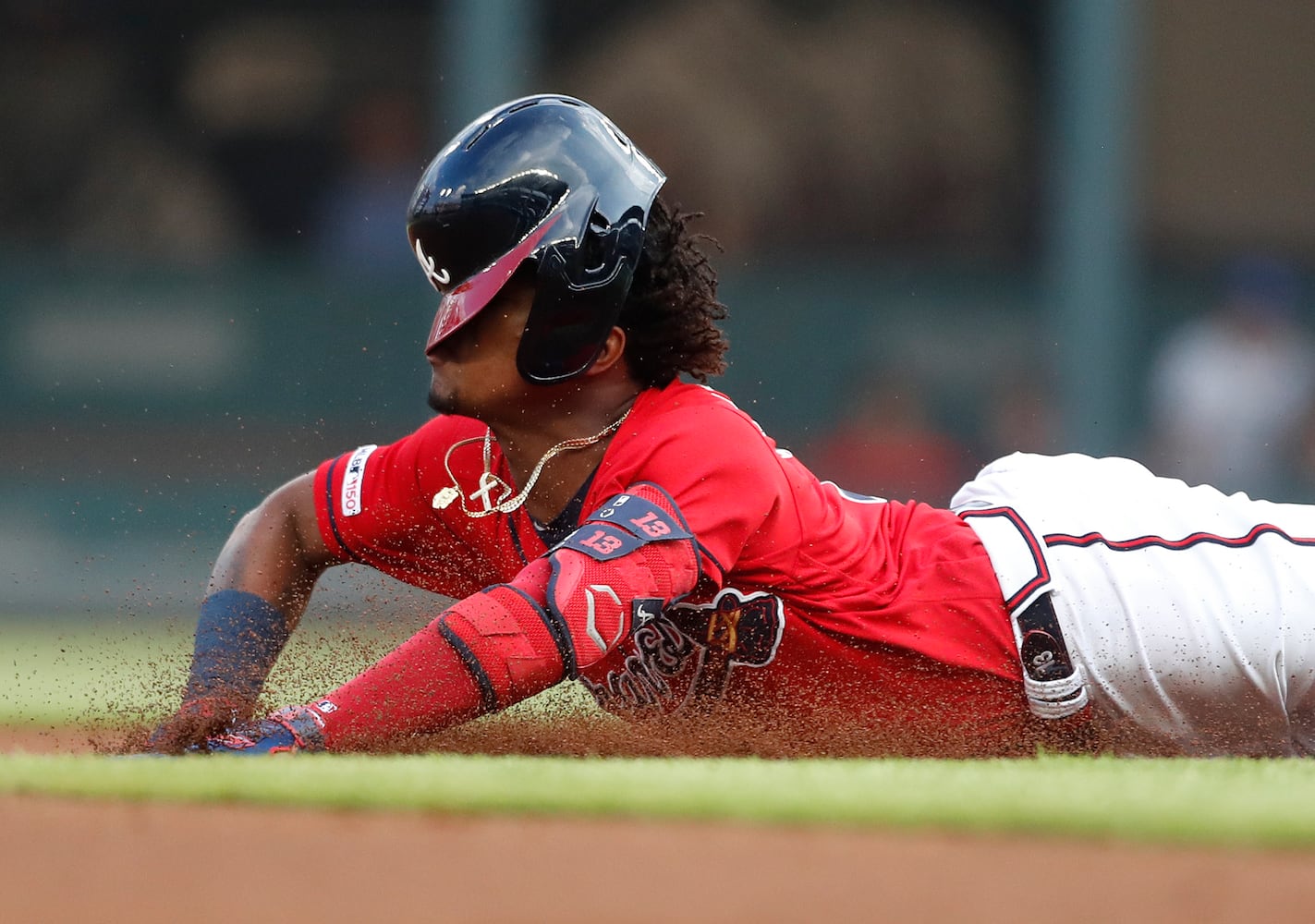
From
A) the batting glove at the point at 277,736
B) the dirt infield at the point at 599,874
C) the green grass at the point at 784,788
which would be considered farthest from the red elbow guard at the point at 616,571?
the dirt infield at the point at 599,874

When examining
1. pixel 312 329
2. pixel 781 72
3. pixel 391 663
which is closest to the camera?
pixel 391 663

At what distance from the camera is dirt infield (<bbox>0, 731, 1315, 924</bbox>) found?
2.29 meters

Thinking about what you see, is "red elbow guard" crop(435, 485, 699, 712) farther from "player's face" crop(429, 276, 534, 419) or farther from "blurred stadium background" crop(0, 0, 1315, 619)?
"blurred stadium background" crop(0, 0, 1315, 619)

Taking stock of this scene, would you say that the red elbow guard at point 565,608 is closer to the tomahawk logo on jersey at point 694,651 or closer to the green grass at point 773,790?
the green grass at point 773,790

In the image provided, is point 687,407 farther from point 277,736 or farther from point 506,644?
point 277,736

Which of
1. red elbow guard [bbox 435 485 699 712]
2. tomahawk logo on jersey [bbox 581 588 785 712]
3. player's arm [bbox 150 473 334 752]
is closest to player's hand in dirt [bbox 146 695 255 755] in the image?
player's arm [bbox 150 473 334 752]

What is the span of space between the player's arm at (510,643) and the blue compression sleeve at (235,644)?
41 centimetres

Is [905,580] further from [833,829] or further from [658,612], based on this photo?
[833,829]

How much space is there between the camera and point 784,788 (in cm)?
274

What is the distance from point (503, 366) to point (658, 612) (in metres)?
0.71

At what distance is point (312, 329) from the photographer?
12172 millimetres

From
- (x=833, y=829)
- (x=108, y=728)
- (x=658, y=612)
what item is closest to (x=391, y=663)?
(x=658, y=612)

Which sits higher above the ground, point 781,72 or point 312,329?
point 781,72

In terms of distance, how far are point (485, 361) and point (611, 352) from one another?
1.00ft
